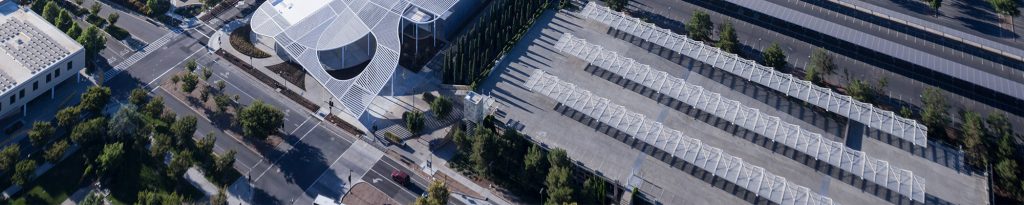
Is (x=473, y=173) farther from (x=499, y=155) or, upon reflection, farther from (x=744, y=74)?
(x=744, y=74)

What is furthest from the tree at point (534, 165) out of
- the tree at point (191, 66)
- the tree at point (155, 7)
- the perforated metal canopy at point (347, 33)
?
the tree at point (155, 7)

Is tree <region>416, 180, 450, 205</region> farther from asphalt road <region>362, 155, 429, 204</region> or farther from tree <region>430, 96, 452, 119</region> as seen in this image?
tree <region>430, 96, 452, 119</region>

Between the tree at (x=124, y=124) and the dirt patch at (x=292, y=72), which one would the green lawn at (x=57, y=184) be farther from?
the dirt patch at (x=292, y=72)

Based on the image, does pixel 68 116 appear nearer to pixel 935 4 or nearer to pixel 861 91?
pixel 861 91

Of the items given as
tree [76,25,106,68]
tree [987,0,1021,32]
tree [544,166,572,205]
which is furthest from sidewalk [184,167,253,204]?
tree [987,0,1021,32]

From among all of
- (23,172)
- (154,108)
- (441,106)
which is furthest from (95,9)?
(441,106)

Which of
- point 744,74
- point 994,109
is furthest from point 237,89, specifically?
point 994,109
